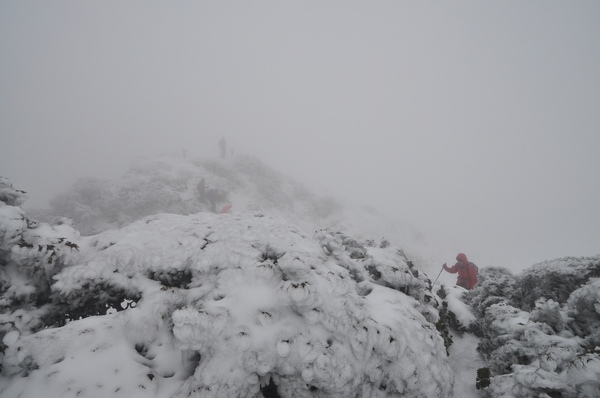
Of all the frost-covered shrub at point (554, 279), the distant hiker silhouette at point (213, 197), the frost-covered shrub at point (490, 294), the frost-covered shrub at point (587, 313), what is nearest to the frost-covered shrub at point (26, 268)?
the frost-covered shrub at point (587, 313)

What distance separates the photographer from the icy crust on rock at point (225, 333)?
4.43 m

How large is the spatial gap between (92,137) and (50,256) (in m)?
137

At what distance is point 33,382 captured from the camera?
4.16 metres

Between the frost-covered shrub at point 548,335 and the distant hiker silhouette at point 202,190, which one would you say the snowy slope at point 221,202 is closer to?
the distant hiker silhouette at point 202,190

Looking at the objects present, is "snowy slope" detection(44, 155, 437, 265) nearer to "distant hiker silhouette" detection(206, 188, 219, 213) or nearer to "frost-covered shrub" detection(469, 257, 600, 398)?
"distant hiker silhouette" detection(206, 188, 219, 213)

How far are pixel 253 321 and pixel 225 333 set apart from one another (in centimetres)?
54

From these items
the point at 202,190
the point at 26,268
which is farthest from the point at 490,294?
the point at 202,190

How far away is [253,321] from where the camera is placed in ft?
16.3

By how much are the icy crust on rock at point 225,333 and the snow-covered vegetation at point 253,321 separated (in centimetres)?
3

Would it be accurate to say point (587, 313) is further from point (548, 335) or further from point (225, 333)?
point (225, 333)

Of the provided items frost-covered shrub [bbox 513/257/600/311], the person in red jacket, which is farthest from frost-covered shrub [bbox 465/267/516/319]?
the person in red jacket

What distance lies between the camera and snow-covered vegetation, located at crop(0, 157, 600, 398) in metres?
4.48

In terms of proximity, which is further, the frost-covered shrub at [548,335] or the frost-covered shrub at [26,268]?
the frost-covered shrub at [26,268]

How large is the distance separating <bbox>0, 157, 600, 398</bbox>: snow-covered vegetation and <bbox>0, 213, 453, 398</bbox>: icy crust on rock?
0.03m
